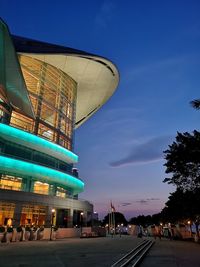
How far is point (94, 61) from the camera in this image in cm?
5825

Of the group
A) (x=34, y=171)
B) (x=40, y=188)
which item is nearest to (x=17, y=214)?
(x=34, y=171)

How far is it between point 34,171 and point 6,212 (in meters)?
7.54

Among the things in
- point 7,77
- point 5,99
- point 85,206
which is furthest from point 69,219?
point 7,77

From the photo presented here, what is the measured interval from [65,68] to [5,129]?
23.0 metres

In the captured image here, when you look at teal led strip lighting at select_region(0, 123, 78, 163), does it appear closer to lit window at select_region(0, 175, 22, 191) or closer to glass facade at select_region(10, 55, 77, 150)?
glass facade at select_region(10, 55, 77, 150)

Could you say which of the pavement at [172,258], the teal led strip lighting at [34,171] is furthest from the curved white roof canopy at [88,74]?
the pavement at [172,258]

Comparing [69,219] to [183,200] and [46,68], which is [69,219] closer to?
[183,200]

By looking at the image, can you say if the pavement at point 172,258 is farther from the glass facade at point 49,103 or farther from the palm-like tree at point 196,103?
the glass facade at point 49,103

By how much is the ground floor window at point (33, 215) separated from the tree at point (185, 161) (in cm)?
2270

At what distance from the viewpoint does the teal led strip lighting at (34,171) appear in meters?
40.9

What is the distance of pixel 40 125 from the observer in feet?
170

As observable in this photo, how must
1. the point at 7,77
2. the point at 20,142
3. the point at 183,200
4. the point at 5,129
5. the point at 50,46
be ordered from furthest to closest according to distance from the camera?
the point at 50,46 < the point at 7,77 < the point at 20,142 < the point at 5,129 < the point at 183,200

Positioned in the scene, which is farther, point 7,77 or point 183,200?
point 7,77

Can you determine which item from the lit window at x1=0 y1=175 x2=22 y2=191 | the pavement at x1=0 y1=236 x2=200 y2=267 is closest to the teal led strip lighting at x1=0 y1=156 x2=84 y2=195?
the lit window at x1=0 y1=175 x2=22 y2=191
